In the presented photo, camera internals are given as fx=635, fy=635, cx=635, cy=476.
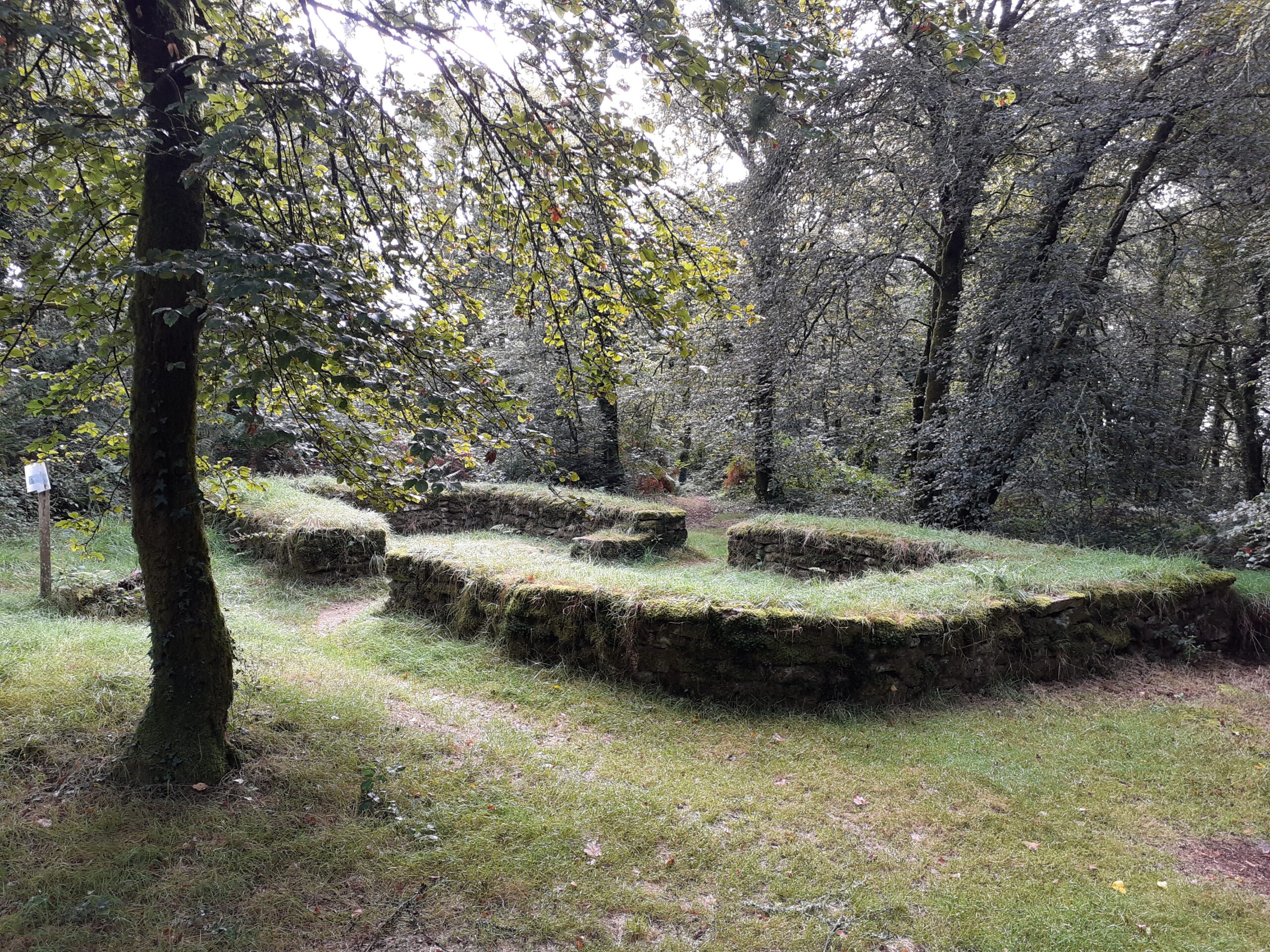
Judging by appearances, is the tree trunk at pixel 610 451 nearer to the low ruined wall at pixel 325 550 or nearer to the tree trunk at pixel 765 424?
the tree trunk at pixel 765 424

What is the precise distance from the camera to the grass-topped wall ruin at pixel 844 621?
4629mm

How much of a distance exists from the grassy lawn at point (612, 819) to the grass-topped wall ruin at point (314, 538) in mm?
3071

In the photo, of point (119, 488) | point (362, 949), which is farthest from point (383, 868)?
point (119, 488)

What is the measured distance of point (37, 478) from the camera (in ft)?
18.5

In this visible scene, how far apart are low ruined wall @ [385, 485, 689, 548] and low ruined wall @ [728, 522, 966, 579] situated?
1190mm

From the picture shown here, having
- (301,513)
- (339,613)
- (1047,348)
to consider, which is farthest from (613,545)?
(1047,348)

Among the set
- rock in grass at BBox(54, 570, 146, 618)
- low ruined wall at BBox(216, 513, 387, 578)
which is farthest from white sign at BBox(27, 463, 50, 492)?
low ruined wall at BBox(216, 513, 387, 578)

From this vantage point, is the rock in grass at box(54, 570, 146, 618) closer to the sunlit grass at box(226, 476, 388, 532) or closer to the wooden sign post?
the wooden sign post

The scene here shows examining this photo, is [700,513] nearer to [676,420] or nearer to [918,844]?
[676,420]

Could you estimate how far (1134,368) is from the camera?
8.29m

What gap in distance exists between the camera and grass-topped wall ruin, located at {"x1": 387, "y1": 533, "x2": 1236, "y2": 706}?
4.63m

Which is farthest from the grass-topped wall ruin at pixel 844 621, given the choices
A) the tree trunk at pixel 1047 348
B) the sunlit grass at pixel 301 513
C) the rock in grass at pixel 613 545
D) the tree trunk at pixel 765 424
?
the tree trunk at pixel 765 424

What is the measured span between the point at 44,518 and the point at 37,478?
50 centimetres

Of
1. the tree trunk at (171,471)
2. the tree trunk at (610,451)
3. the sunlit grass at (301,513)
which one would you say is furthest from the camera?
the tree trunk at (610,451)
